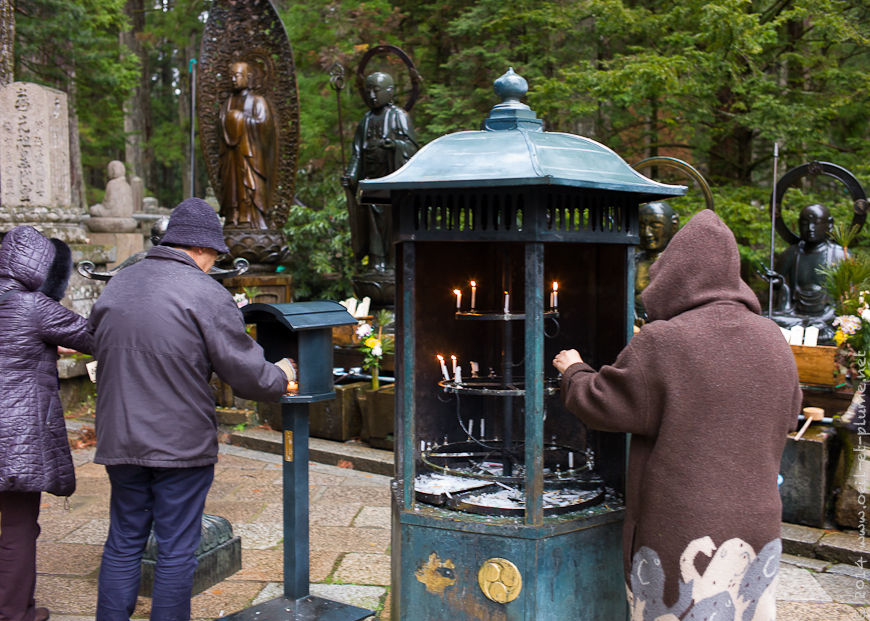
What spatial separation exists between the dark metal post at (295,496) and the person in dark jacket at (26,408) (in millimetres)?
1022

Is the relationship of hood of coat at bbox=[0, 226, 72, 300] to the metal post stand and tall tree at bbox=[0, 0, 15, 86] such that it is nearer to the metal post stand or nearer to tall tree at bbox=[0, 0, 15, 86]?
the metal post stand

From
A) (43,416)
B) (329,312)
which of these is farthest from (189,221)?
(43,416)

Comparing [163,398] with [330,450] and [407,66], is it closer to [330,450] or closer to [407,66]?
[330,450]

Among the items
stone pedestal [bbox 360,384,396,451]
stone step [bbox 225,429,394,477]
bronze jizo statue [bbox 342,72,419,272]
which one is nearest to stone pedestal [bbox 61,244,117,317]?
bronze jizo statue [bbox 342,72,419,272]

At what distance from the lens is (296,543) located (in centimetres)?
381

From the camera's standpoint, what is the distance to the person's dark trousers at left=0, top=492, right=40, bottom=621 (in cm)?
357

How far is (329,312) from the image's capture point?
12.9ft

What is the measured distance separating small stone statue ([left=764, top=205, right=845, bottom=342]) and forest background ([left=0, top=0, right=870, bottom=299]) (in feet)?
6.75

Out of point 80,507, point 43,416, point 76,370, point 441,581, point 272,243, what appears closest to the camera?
point 441,581

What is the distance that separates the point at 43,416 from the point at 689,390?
287 centimetres

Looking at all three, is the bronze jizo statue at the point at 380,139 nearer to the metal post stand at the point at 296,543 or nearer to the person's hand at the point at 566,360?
the metal post stand at the point at 296,543

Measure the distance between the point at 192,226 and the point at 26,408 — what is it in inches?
46.6

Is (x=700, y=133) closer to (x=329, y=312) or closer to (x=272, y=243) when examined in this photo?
(x=272, y=243)

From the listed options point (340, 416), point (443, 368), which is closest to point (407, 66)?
point (340, 416)
